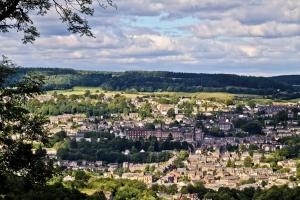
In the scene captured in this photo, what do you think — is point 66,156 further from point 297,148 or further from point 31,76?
point 31,76

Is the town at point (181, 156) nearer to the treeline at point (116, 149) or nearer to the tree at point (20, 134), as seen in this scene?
the treeline at point (116, 149)

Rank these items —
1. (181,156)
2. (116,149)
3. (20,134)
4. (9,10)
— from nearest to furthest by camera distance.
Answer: (9,10) < (20,134) < (181,156) < (116,149)

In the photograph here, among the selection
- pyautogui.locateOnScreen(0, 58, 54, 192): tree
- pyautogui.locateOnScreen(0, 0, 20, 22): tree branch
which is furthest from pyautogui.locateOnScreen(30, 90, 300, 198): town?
pyautogui.locateOnScreen(0, 0, 20, 22): tree branch

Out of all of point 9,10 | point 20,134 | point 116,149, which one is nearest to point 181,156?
point 116,149

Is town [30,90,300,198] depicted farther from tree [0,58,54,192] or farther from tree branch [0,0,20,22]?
tree branch [0,0,20,22]

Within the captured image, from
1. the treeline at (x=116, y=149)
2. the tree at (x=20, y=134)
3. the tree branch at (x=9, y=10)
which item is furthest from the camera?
the treeline at (x=116, y=149)

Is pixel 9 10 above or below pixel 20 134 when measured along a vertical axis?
above

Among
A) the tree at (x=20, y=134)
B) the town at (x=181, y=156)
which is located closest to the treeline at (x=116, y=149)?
the town at (x=181, y=156)

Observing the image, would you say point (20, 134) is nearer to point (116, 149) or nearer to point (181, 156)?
point (181, 156)
